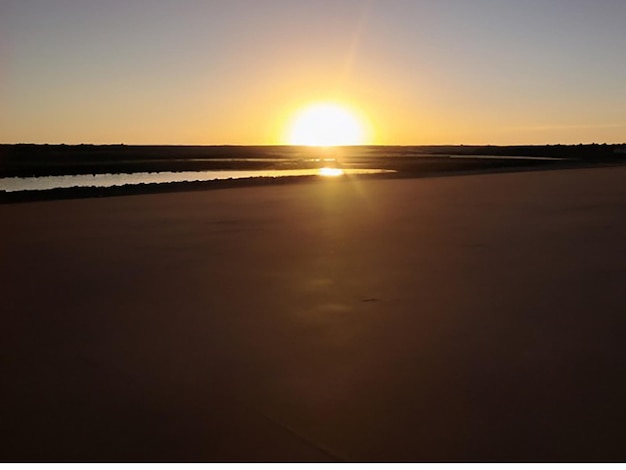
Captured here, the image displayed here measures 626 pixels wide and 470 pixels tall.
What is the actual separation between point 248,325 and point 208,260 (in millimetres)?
2893

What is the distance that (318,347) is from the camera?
186 inches

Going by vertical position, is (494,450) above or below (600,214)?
below

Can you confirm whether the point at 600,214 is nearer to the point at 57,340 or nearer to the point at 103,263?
the point at 103,263

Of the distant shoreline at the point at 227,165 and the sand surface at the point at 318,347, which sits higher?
the distant shoreline at the point at 227,165

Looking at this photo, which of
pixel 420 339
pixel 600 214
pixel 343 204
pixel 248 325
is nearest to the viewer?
pixel 420 339

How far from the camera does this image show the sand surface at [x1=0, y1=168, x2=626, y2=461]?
Answer: 3395 mm

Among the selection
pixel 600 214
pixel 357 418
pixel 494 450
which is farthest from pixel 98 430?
pixel 600 214

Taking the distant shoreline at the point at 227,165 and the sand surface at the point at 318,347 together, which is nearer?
the sand surface at the point at 318,347

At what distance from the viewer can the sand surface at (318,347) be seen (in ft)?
11.1

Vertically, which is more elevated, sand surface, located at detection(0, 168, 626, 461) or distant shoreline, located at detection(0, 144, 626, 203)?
distant shoreline, located at detection(0, 144, 626, 203)

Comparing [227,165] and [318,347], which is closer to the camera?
[318,347]

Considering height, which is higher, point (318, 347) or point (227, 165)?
point (227, 165)

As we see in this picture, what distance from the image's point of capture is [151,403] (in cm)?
383

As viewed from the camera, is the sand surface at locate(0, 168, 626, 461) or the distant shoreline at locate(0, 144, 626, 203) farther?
the distant shoreline at locate(0, 144, 626, 203)
